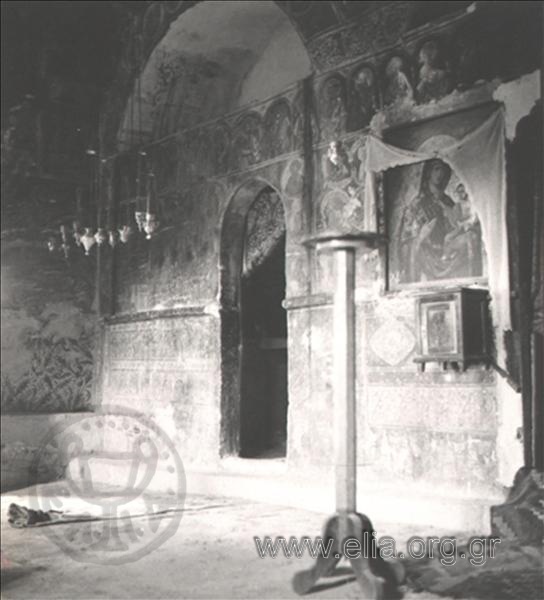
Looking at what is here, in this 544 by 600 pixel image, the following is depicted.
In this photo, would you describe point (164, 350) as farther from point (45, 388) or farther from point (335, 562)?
point (335, 562)

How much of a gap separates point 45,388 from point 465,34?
8286 mm

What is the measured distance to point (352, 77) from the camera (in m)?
8.35

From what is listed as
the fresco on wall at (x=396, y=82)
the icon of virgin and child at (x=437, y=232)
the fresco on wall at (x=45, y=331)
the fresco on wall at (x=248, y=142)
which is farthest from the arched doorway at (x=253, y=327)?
the fresco on wall at (x=45, y=331)

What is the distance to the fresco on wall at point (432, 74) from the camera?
7398mm

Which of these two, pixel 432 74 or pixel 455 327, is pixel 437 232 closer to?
pixel 455 327

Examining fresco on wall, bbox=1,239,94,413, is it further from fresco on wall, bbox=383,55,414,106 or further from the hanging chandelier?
fresco on wall, bbox=383,55,414,106

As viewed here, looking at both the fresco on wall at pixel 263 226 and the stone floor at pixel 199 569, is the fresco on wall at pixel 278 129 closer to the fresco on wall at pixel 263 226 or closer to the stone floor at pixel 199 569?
the fresco on wall at pixel 263 226

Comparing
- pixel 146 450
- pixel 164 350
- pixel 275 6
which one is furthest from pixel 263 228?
pixel 146 450

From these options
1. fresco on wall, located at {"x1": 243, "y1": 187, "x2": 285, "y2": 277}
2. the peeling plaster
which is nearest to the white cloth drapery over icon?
the peeling plaster

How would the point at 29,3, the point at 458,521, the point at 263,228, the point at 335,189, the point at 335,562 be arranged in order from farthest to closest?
the point at 29,3 < the point at 263,228 < the point at 335,189 < the point at 458,521 < the point at 335,562

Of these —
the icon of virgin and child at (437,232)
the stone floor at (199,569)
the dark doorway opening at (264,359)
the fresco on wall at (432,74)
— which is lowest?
the stone floor at (199,569)

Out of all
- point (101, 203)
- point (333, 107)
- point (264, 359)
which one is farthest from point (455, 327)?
point (101, 203)

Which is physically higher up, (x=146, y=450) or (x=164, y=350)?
(x=164, y=350)

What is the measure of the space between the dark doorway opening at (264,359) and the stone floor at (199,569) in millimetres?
3144
